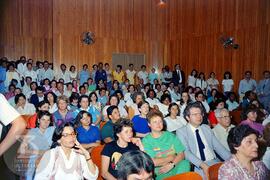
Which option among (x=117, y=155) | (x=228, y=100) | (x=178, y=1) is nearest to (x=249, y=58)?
(x=228, y=100)

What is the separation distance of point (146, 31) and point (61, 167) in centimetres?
1263

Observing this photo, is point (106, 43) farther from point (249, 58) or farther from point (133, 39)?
point (249, 58)

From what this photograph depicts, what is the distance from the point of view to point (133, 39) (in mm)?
15039

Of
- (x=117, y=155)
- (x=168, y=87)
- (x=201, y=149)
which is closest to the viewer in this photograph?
(x=117, y=155)

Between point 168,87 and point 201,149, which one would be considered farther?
point 168,87

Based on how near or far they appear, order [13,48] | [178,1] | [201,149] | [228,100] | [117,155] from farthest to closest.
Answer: [178,1], [13,48], [228,100], [201,149], [117,155]

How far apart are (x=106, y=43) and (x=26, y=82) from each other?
197 inches

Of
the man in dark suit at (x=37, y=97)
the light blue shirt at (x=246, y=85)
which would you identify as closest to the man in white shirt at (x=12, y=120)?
the man in dark suit at (x=37, y=97)

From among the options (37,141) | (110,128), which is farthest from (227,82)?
(37,141)

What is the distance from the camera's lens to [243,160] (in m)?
2.82

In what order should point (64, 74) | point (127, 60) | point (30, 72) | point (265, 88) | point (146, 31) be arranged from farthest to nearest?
point (146, 31)
point (127, 60)
point (64, 74)
point (30, 72)
point (265, 88)

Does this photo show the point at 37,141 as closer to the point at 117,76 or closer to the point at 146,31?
the point at 117,76

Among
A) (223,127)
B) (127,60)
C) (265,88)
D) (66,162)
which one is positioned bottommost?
(66,162)

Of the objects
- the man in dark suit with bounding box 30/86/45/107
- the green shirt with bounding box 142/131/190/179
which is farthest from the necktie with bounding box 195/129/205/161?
the man in dark suit with bounding box 30/86/45/107
